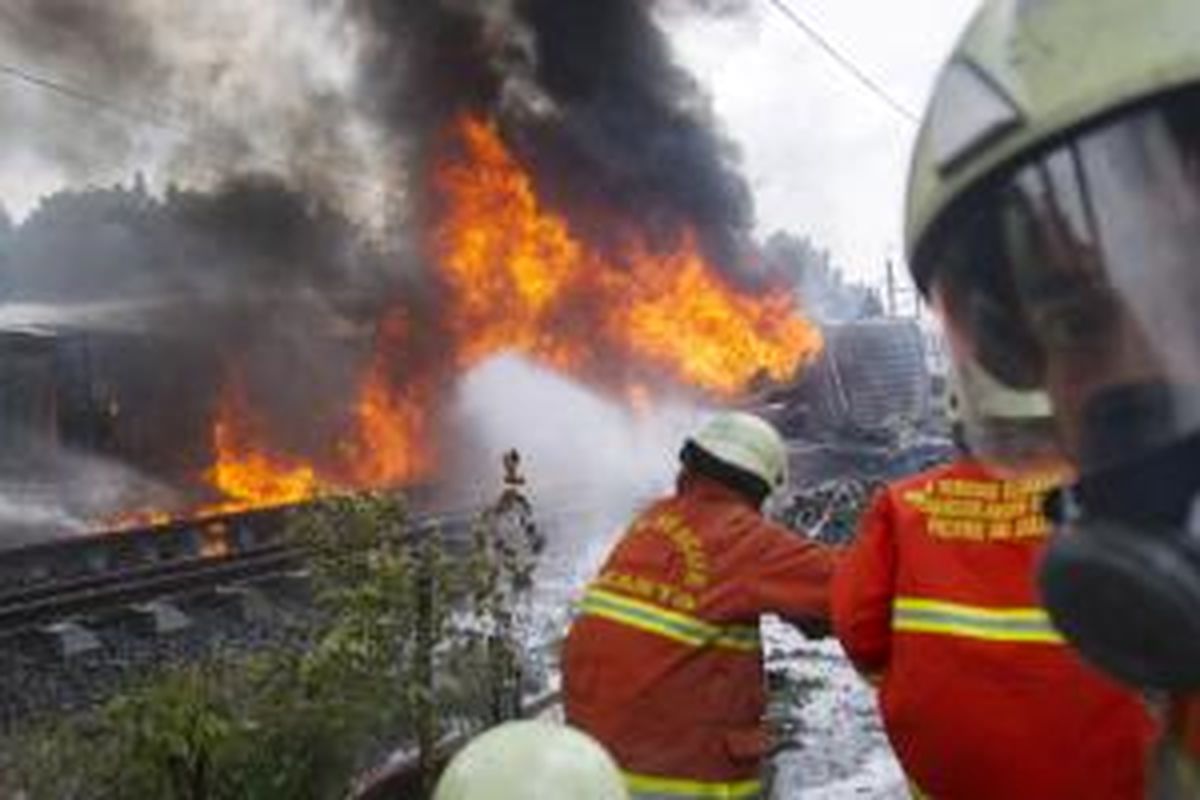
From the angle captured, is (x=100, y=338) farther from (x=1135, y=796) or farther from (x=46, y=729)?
(x=1135, y=796)

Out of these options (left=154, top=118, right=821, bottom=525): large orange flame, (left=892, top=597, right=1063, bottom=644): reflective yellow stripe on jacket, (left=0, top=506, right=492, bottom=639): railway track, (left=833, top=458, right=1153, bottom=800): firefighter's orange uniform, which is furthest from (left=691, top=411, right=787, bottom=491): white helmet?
(left=154, top=118, right=821, bottom=525): large orange flame

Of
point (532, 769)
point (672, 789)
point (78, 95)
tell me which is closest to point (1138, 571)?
point (532, 769)

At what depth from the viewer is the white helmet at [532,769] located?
2.89 m

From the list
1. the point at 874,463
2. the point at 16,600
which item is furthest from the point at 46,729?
the point at 874,463

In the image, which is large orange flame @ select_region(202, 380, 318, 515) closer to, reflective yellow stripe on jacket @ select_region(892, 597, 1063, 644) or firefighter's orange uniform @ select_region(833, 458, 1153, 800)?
firefighter's orange uniform @ select_region(833, 458, 1153, 800)

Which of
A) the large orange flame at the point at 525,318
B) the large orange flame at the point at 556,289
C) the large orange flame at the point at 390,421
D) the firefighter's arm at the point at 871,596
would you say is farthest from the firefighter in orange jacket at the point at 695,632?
the large orange flame at the point at 556,289

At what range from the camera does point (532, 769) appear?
290 cm

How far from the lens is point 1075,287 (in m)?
2.04

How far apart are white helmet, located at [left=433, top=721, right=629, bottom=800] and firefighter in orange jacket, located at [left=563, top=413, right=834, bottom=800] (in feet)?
5.12

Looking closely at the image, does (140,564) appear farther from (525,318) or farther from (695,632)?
(525,318)

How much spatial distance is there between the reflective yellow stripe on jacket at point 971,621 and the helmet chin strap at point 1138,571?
1.33 metres

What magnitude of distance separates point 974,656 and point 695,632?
1.30 meters

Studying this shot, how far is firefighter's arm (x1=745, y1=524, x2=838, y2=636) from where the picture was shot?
436cm

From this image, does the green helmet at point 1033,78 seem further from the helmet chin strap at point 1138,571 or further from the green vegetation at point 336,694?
the green vegetation at point 336,694
